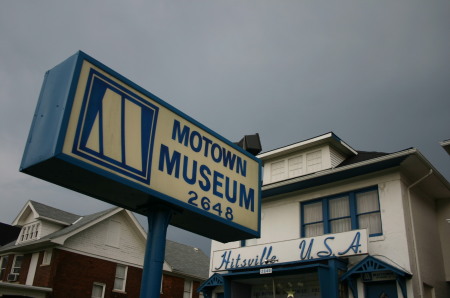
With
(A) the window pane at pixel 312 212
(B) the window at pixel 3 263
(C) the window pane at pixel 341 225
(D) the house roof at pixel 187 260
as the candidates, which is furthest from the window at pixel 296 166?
(B) the window at pixel 3 263

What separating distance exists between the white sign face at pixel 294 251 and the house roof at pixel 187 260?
15.0 metres

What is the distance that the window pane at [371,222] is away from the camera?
1655 centimetres

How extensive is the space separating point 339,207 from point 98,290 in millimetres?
18243

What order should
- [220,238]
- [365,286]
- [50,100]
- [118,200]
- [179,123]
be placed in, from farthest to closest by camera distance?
[365,286]
[220,238]
[179,123]
[118,200]
[50,100]

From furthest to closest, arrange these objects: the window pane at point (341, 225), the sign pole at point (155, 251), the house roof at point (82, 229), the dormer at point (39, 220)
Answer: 1. the dormer at point (39, 220)
2. the house roof at point (82, 229)
3. the window pane at point (341, 225)
4. the sign pole at point (155, 251)

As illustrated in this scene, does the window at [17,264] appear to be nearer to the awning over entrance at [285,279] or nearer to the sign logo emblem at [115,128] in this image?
the awning over entrance at [285,279]

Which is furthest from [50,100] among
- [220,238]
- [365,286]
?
[365,286]

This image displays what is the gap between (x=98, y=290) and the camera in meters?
28.6

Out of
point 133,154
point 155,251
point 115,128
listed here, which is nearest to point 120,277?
point 155,251

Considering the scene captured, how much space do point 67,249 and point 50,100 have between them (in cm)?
2514

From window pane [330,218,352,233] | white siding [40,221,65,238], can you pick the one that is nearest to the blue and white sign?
window pane [330,218,352,233]

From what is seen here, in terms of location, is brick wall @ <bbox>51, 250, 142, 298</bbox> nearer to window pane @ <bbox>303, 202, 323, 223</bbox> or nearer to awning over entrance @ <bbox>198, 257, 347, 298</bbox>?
awning over entrance @ <bbox>198, 257, 347, 298</bbox>

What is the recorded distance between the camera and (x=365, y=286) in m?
15.5

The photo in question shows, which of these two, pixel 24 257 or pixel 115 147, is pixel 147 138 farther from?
pixel 24 257
